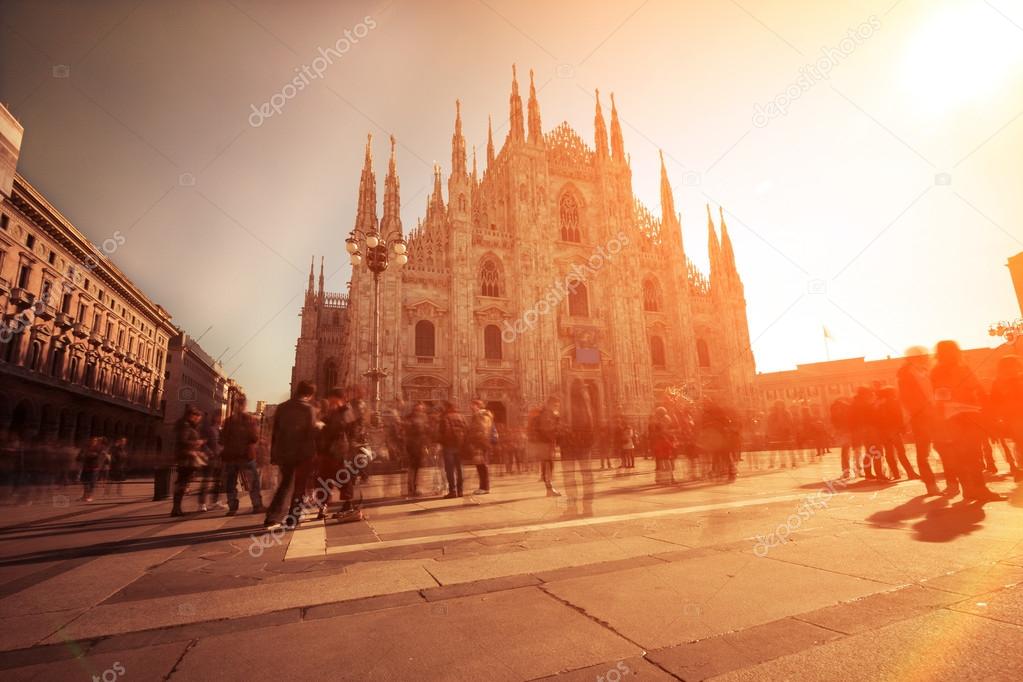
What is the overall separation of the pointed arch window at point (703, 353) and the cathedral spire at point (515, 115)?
66.3ft

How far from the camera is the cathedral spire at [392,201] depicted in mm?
26141

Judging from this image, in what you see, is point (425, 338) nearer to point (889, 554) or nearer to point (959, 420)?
point (959, 420)

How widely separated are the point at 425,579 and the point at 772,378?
5598 cm

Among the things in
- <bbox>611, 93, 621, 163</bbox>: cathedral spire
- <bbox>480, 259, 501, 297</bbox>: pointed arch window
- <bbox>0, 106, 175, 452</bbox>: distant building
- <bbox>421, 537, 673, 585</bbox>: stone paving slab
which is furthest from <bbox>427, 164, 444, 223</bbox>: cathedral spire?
<bbox>421, 537, 673, 585</bbox>: stone paving slab

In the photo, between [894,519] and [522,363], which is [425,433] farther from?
[522,363]

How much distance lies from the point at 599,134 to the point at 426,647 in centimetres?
3804

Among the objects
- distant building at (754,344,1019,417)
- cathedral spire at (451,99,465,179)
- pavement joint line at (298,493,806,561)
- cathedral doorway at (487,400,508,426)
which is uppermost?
cathedral spire at (451,99,465,179)

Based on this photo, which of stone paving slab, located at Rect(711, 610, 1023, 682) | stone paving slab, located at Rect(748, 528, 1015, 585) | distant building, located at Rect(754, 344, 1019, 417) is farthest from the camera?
distant building, located at Rect(754, 344, 1019, 417)

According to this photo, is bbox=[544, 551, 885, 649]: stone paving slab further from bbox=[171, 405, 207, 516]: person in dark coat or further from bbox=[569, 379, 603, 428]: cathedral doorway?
bbox=[171, 405, 207, 516]: person in dark coat

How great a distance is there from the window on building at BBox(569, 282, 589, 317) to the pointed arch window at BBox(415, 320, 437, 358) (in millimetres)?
10091

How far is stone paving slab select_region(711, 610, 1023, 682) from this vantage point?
1641mm

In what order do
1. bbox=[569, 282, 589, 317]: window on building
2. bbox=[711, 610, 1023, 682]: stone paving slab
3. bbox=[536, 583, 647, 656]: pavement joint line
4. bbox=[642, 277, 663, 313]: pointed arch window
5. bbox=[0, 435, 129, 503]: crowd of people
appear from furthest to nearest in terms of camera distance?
bbox=[642, 277, 663, 313]: pointed arch window → bbox=[569, 282, 589, 317]: window on building → bbox=[0, 435, 129, 503]: crowd of people → bbox=[536, 583, 647, 656]: pavement joint line → bbox=[711, 610, 1023, 682]: stone paving slab

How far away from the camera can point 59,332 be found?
25375mm

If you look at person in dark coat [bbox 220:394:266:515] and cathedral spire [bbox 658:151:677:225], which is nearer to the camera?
person in dark coat [bbox 220:394:266:515]
